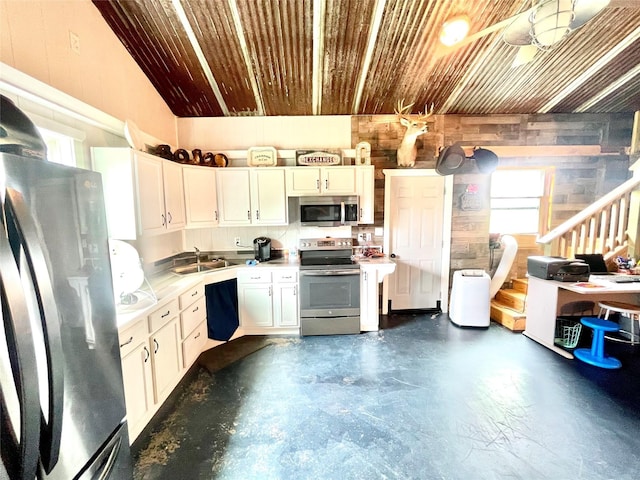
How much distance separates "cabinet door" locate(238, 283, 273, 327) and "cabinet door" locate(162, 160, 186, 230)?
1.04m

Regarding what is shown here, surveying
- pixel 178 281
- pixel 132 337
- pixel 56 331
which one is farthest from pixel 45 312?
pixel 178 281

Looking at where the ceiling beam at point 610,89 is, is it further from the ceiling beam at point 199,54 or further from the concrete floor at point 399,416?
the ceiling beam at point 199,54

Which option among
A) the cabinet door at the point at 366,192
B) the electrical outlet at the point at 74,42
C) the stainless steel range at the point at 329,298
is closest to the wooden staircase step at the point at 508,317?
the stainless steel range at the point at 329,298

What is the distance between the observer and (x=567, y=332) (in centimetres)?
314

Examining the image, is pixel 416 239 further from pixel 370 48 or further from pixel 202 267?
pixel 202 267

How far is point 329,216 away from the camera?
12.0ft

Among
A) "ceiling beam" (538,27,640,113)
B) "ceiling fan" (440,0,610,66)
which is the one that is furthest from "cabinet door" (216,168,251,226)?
"ceiling beam" (538,27,640,113)

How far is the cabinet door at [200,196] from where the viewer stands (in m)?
3.20

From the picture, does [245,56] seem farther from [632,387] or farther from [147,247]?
[632,387]

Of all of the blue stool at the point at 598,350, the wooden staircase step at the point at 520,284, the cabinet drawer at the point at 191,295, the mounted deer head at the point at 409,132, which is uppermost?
the mounted deer head at the point at 409,132

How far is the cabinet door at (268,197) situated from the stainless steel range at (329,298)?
0.72 meters

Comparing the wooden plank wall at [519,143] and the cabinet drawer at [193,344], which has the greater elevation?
the wooden plank wall at [519,143]

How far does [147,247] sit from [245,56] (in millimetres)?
2255

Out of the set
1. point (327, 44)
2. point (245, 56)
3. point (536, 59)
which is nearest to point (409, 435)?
point (327, 44)
